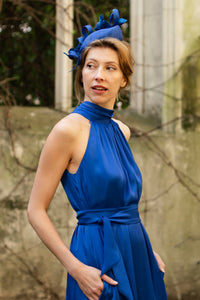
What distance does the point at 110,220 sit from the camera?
144 centimetres

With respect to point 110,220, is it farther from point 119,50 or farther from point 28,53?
point 28,53

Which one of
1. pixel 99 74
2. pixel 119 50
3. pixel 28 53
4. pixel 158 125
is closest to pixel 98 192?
pixel 99 74

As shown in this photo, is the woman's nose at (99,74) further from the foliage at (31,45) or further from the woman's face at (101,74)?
the foliage at (31,45)

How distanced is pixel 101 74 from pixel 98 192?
1.30ft

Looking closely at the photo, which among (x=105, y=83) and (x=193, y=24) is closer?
(x=105, y=83)

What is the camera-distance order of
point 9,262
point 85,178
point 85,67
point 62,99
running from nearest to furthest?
point 85,178
point 85,67
point 9,262
point 62,99

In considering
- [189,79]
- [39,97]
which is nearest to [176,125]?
[189,79]

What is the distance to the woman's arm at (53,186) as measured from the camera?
137cm

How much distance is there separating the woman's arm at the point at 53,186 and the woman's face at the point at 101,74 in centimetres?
14

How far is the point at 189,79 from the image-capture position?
331 cm

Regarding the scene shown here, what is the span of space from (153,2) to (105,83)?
2.04 metres

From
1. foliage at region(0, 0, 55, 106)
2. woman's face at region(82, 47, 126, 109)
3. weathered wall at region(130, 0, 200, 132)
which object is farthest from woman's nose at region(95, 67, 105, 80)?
foliage at region(0, 0, 55, 106)

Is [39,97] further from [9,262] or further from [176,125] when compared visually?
[9,262]

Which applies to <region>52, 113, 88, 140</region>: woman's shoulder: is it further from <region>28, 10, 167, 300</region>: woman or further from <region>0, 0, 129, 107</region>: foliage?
<region>0, 0, 129, 107</region>: foliage
